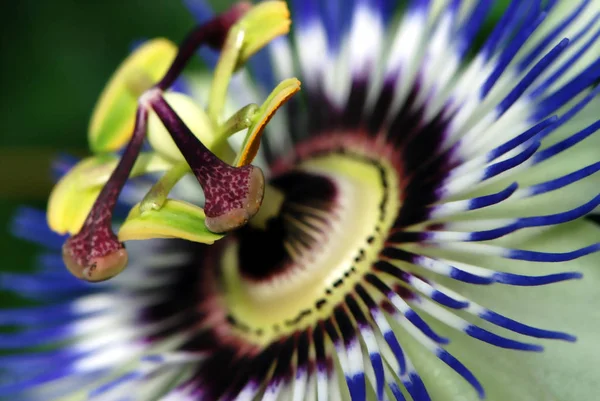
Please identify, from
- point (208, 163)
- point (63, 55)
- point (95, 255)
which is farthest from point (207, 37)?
point (63, 55)

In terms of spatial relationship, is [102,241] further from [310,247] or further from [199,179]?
[310,247]

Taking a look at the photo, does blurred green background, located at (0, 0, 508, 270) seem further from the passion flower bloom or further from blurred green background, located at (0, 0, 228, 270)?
the passion flower bloom

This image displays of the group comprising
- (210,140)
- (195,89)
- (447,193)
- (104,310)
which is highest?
(195,89)

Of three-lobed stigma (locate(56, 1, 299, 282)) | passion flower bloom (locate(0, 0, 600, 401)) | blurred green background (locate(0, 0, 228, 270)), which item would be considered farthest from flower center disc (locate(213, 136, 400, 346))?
blurred green background (locate(0, 0, 228, 270))

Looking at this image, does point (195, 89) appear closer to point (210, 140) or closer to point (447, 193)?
point (210, 140)

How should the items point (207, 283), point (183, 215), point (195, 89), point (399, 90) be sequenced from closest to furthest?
point (183, 215), point (399, 90), point (207, 283), point (195, 89)

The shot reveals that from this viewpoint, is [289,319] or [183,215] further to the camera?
[289,319]

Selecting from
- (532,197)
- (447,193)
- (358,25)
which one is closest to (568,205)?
(532,197)
